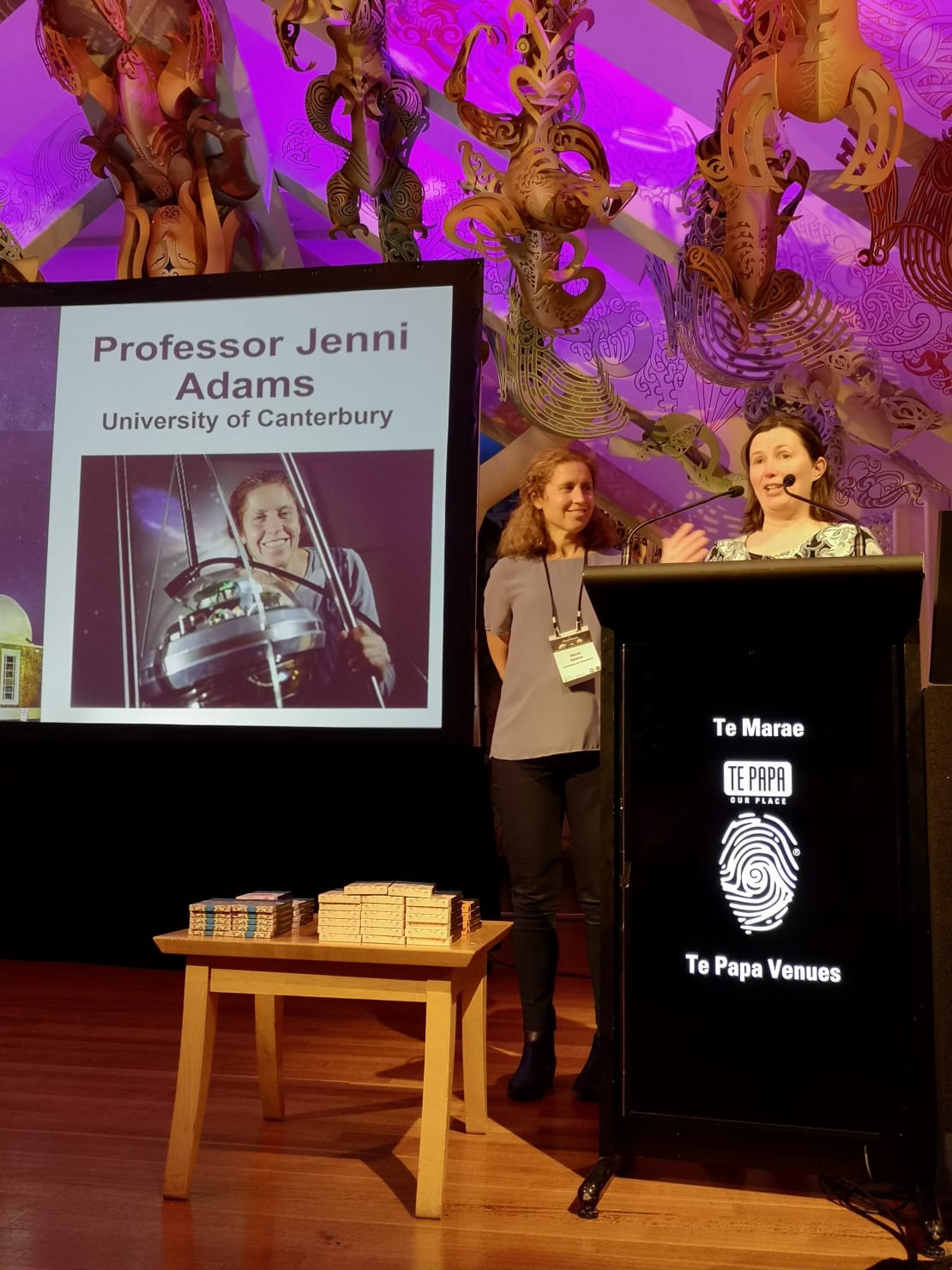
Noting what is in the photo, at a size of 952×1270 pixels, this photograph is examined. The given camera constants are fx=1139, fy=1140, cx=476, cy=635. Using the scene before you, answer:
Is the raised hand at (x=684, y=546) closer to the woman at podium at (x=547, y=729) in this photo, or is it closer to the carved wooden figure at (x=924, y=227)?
the woman at podium at (x=547, y=729)

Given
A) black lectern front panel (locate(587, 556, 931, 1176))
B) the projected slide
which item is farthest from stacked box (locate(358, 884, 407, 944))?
the projected slide

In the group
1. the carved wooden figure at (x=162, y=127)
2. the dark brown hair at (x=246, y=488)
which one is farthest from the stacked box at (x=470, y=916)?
the carved wooden figure at (x=162, y=127)

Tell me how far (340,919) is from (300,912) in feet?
0.69

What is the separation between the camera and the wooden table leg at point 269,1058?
2.62 meters

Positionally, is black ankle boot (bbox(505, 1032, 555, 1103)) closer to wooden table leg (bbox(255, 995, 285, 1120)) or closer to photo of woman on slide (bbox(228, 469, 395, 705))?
wooden table leg (bbox(255, 995, 285, 1120))

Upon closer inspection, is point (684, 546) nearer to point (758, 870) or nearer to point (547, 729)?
point (547, 729)

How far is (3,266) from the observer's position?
4.49m

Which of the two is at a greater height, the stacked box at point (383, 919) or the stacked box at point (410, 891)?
the stacked box at point (410, 891)

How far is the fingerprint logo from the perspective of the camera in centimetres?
210

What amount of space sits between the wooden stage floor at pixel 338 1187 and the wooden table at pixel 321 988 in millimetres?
105

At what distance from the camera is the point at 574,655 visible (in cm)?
284

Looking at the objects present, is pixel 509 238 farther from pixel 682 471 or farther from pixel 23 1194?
pixel 23 1194

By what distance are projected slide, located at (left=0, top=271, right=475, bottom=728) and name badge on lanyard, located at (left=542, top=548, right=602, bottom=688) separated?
0.98 metres

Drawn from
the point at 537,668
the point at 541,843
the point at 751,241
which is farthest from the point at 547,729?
the point at 751,241
